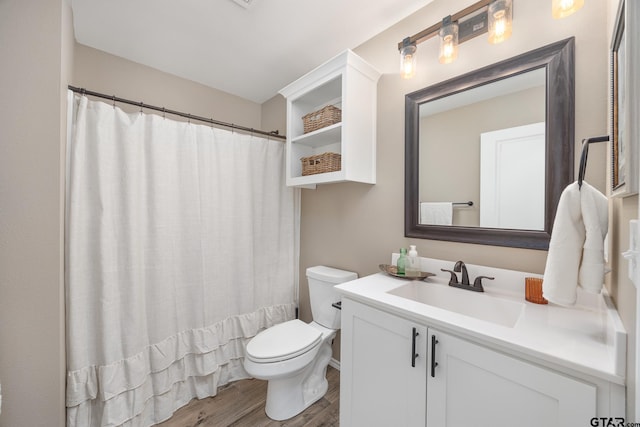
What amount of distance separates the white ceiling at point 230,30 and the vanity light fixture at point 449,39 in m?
0.30

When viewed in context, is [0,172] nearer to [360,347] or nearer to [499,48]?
[360,347]

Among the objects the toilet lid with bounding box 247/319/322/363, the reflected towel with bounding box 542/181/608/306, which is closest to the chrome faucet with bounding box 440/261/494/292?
the reflected towel with bounding box 542/181/608/306

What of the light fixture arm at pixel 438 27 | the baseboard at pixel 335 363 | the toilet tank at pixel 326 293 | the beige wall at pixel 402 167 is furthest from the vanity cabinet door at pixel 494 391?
the light fixture arm at pixel 438 27

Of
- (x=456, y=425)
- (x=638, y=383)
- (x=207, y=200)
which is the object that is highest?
(x=207, y=200)

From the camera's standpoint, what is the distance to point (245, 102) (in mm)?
2549

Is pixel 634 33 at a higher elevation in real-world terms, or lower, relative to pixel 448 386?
higher

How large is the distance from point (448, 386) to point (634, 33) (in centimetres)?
105

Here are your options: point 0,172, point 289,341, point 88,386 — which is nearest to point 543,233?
point 289,341

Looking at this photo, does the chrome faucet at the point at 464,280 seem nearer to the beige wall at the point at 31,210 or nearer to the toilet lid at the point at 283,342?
the toilet lid at the point at 283,342

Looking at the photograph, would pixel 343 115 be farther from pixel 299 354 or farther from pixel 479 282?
pixel 299 354

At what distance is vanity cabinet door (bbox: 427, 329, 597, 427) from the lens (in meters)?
0.66

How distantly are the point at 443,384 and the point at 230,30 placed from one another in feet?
7.15

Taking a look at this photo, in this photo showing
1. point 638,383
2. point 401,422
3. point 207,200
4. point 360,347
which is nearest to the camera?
point 638,383

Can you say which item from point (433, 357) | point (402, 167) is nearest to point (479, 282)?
point (433, 357)
